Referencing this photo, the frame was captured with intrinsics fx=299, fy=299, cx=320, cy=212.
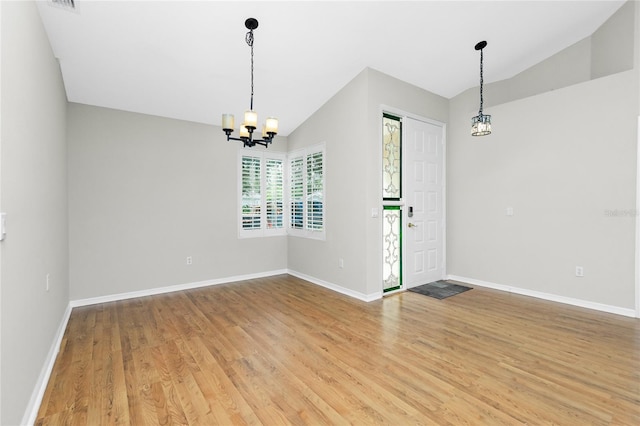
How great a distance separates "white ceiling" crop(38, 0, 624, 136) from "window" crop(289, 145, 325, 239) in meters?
1.02

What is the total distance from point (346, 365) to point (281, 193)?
392 cm

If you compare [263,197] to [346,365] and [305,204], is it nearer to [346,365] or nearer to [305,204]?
[305,204]

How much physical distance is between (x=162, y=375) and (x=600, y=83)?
5781 millimetres

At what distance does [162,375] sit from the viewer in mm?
2393

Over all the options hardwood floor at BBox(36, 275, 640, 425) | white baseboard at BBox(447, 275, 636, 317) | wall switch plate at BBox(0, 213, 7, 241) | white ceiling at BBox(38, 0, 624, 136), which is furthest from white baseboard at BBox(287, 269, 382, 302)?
wall switch plate at BBox(0, 213, 7, 241)

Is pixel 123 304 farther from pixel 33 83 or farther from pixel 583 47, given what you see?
pixel 583 47

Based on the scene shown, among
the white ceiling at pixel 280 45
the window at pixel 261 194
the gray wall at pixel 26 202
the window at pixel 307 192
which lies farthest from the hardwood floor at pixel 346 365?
the white ceiling at pixel 280 45

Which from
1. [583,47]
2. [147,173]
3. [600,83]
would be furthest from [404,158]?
[147,173]

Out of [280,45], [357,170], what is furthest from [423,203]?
[280,45]

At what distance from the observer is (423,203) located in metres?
5.04

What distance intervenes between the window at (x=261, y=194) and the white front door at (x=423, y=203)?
7.96ft

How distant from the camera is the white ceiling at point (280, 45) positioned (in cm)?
299

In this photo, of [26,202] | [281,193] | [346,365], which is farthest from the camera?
[281,193]

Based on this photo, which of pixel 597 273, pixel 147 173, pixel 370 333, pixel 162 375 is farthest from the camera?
pixel 147 173
